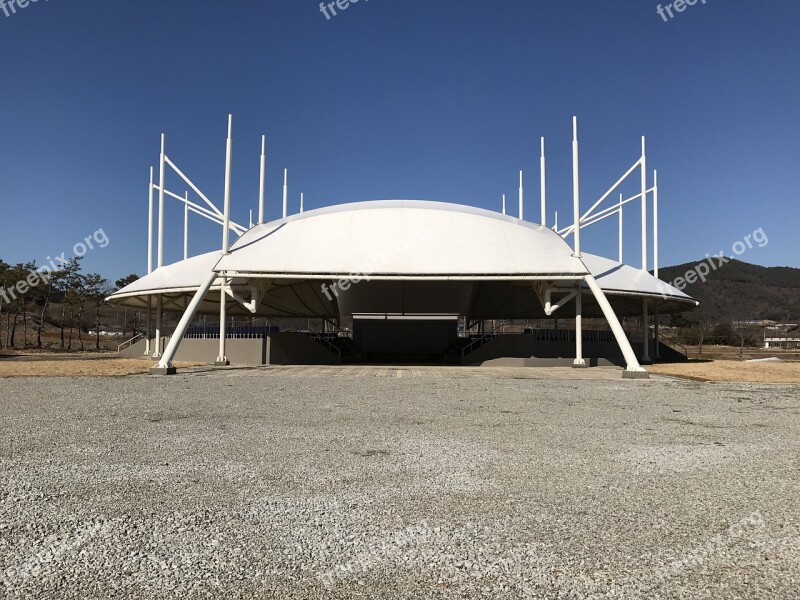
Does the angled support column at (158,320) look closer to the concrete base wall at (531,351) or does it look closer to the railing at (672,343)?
the concrete base wall at (531,351)

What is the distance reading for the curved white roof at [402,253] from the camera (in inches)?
1024

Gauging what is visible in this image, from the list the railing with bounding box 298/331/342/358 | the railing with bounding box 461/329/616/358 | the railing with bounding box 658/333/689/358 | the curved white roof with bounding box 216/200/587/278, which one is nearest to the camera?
the curved white roof with bounding box 216/200/587/278

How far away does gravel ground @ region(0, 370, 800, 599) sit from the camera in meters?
3.59

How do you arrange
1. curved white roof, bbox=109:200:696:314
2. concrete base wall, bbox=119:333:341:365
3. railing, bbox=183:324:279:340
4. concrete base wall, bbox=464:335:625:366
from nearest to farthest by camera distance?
curved white roof, bbox=109:200:696:314, concrete base wall, bbox=119:333:341:365, concrete base wall, bbox=464:335:625:366, railing, bbox=183:324:279:340

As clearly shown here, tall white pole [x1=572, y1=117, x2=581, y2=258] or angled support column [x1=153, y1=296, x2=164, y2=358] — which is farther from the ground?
tall white pole [x1=572, y1=117, x2=581, y2=258]

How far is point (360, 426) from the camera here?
31.7 ft

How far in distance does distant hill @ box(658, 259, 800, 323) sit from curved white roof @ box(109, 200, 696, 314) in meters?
111

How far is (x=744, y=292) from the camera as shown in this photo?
149 meters

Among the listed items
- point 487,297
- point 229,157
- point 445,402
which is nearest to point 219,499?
point 445,402

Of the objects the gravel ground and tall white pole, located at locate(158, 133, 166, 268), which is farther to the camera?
tall white pole, located at locate(158, 133, 166, 268)

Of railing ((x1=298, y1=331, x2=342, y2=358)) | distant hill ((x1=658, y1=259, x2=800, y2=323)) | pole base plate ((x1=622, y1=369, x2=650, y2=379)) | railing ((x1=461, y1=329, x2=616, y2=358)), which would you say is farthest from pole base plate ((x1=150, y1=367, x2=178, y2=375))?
distant hill ((x1=658, y1=259, x2=800, y2=323))

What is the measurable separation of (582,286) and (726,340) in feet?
207

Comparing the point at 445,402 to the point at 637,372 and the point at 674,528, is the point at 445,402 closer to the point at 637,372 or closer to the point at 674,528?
the point at 674,528

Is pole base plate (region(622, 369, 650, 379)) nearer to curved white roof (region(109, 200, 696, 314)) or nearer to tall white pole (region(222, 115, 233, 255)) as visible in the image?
curved white roof (region(109, 200, 696, 314))
